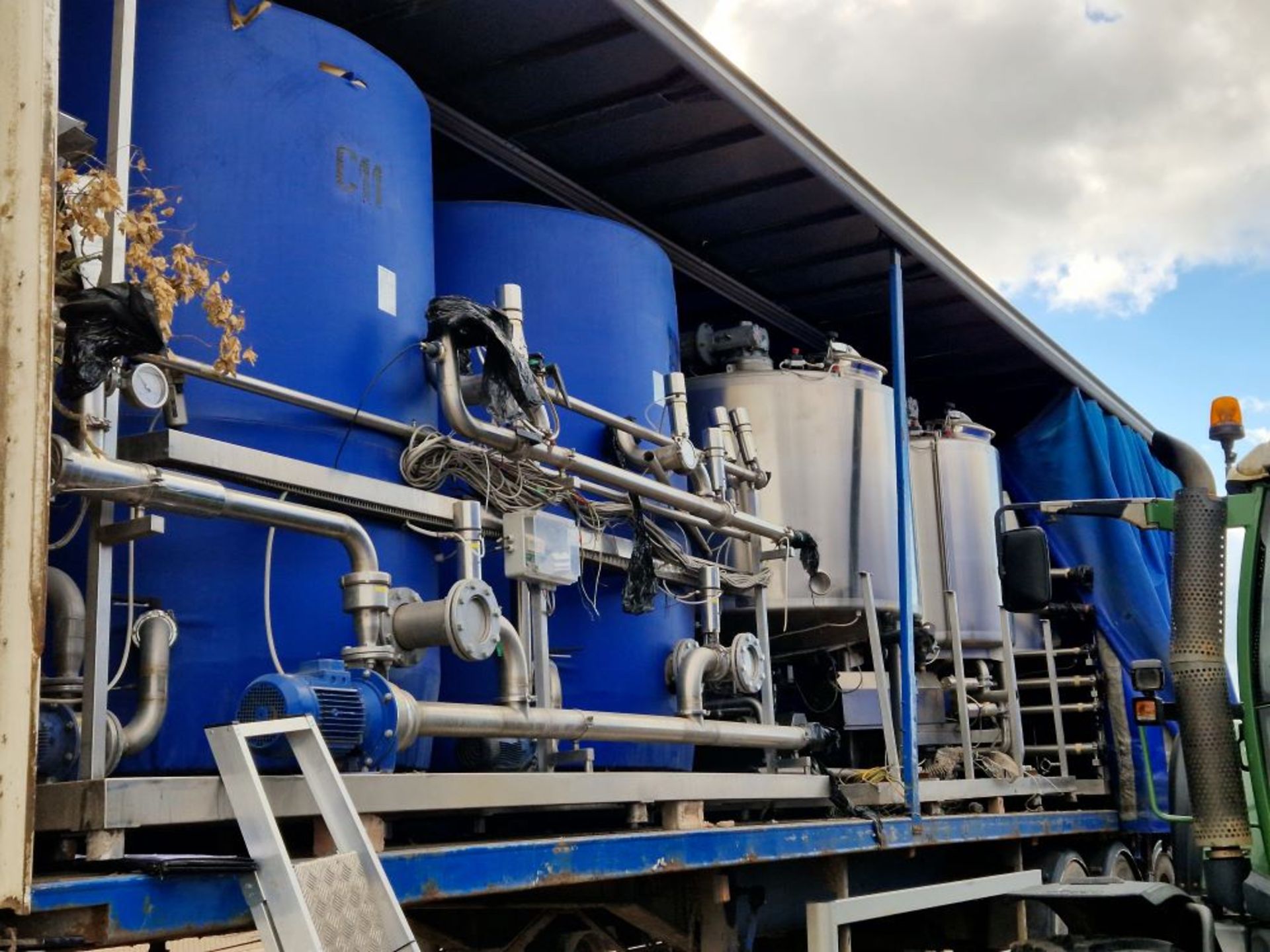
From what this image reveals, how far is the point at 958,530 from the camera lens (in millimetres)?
8711

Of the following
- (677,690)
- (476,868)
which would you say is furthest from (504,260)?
(476,868)

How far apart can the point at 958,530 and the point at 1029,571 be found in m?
4.04

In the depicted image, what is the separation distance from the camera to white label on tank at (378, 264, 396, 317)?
14.5 ft

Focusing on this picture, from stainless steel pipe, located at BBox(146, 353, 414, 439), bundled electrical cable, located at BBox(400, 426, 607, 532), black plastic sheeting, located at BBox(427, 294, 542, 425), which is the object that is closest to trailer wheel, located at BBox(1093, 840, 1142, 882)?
bundled electrical cable, located at BBox(400, 426, 607, 532)

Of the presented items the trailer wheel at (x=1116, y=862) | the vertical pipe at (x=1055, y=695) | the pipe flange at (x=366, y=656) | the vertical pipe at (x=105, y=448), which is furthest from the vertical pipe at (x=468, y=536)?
the trailer wheel at (x=1116, y=862)

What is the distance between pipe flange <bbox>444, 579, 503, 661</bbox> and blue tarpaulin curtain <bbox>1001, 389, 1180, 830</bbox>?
18.0 ft

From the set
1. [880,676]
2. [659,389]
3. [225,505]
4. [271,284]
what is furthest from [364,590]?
[880,676]

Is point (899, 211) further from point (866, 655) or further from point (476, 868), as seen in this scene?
point (476, 868)

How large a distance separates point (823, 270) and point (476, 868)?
5.27 metres

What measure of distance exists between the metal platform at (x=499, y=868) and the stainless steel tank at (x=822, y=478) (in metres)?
1.15

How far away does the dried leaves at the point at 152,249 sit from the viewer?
3189 mm

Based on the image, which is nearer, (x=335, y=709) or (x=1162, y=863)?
(x=335, y=709)

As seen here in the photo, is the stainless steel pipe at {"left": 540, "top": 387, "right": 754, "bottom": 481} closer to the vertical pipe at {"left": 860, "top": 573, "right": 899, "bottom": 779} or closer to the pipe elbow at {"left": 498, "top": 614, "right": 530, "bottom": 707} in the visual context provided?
the pipe elbow at {"left": 498, "top": 614, "right": 530, "bottom": 707}

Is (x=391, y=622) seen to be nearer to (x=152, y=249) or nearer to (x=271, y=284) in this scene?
(x=271, y=284)
